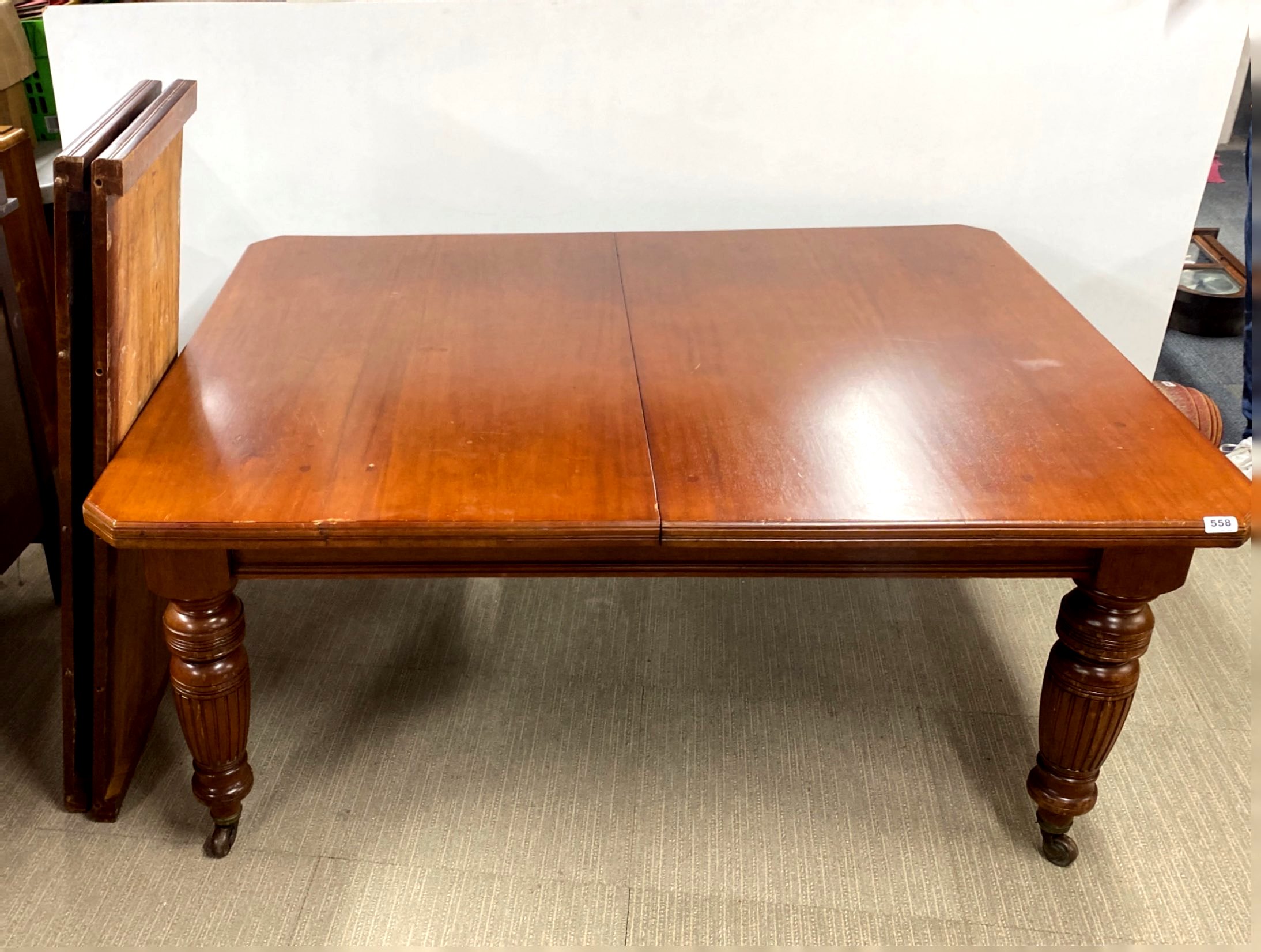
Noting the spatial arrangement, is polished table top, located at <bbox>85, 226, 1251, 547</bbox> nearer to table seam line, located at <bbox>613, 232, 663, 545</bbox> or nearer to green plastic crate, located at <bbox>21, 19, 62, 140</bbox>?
table seam line, located at <bbox>613, 232, 663, 545</bbox>

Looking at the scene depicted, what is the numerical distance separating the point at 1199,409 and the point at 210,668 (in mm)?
1472

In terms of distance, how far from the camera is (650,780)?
1.55 meters

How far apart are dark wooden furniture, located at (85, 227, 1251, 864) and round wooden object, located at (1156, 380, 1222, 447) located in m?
0.24

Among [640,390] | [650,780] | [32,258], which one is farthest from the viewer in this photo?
[32,258]

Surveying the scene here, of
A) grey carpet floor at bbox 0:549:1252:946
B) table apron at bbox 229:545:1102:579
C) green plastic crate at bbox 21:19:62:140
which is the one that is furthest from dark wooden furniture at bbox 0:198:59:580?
green plastic crate at bbox 21:19:62:140

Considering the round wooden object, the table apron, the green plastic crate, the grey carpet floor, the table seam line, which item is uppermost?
the green plastic crate

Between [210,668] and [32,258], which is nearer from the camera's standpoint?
[210,668]

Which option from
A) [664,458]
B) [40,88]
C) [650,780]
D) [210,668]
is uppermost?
[40,88]

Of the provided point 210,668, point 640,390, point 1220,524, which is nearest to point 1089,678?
point 1220,524

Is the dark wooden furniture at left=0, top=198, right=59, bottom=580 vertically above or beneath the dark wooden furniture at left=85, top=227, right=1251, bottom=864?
beneath

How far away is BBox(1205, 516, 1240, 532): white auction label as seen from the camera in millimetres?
1059

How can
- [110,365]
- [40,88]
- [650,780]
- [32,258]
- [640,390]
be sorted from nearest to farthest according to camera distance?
[110,365]
[640,390]
[650,780]
[32,258]
[40,88]

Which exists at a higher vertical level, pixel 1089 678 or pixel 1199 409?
pixel 1199 409

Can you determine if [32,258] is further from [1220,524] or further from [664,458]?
[1220,524]
